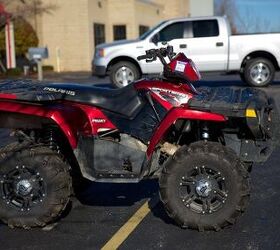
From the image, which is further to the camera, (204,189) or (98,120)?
(98,120)

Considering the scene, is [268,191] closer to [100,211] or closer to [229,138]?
[229,138]

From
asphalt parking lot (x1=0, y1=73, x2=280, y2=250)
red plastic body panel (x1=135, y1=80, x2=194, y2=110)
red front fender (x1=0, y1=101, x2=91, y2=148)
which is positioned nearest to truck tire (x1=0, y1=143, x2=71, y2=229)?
asphalt parking lot (x1=0, y1=73, x2=280, y2=250)

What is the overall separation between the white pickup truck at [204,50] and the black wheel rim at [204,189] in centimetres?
1219

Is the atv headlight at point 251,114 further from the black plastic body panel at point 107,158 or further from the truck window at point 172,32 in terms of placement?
the truck window at point 172,32

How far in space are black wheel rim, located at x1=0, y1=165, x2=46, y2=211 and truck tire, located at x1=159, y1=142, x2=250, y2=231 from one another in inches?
42.6

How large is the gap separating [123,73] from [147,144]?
12.1 metres

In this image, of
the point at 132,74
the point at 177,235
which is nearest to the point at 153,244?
the point at 177,235

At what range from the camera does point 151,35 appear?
17188mm

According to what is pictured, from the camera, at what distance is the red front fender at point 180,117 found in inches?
199

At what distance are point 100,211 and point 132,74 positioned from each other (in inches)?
460

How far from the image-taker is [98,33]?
41.7 metres

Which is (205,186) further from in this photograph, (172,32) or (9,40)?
(9,40)

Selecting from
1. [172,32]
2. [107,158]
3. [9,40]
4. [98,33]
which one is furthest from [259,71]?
[98,33]

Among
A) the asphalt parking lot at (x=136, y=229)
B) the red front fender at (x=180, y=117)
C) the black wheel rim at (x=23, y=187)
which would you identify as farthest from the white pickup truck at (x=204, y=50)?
the red front fender at (x=180, y=117)
